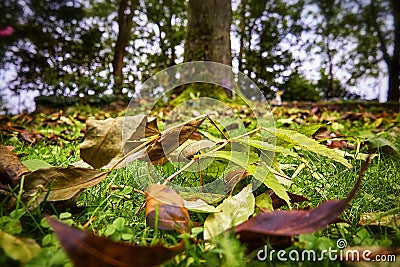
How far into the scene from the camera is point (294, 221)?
0.49m

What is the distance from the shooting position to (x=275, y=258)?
1.71ft

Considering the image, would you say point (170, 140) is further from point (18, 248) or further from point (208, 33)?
point (208, 33)

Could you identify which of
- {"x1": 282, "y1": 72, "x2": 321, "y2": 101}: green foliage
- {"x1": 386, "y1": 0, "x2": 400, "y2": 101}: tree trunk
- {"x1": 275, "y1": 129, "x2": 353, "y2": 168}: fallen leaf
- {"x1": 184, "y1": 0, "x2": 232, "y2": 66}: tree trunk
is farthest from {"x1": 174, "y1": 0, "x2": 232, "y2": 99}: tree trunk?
{"x1": 386, "y1": 0, "x2": 400, "y2": 101}: tree trunk

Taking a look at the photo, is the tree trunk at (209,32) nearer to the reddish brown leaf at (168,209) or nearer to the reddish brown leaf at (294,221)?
the reddish brown leaf at (168,209)

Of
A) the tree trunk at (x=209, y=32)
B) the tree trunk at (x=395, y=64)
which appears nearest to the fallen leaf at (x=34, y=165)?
the tree trunk at (x=209, y=32)

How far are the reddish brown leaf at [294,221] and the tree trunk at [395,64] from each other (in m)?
13.7

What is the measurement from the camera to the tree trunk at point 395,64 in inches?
484

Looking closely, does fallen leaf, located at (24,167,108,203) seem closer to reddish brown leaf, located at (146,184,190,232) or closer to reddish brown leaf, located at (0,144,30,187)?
reddish brown leaf, located at (0,144,30,187)

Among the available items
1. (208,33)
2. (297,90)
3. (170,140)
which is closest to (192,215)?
(170,140)

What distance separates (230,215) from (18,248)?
36 cm

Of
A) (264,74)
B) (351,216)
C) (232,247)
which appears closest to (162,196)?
(232,247)

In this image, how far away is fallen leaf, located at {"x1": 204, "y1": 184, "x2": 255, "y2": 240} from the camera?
1.93ft

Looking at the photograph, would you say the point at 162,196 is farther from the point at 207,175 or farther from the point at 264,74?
the point at 264,74

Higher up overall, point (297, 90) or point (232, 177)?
point (297, 90)
